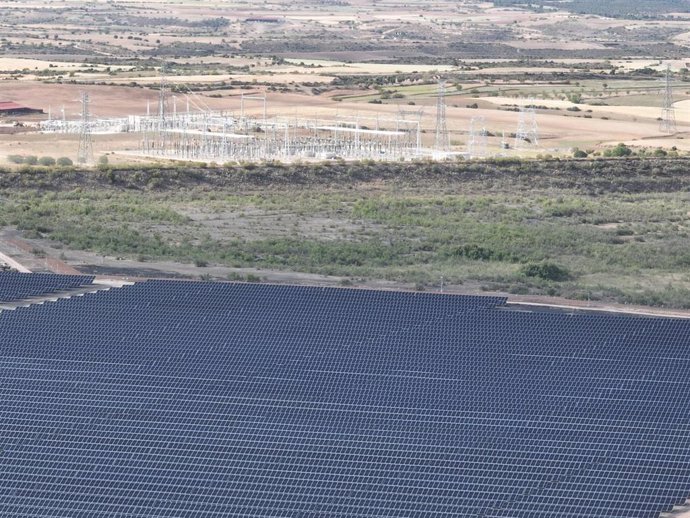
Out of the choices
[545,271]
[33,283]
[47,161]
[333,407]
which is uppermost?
[33,283]

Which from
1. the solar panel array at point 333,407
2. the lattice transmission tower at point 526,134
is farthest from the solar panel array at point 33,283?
the lattice transmission tower at point 526,134

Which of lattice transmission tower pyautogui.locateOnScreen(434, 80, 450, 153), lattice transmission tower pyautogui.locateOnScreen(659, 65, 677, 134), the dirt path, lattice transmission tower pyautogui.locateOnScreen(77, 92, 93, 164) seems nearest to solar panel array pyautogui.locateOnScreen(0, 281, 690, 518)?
the dirt path

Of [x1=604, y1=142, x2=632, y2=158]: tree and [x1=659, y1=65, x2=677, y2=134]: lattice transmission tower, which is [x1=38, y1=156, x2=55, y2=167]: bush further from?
[x1=659, y1=65, x2=677, y2=134]: lattice transmission tower

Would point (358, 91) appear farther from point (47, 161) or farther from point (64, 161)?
point (64, 161)

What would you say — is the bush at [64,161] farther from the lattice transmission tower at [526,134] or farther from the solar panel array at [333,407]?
the solar panel array at [333,407]

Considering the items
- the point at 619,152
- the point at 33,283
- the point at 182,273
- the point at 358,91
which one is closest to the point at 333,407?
the point at 33,283

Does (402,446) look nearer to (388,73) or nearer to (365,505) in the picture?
(365,505)

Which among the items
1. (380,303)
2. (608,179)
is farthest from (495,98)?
(380,303)
